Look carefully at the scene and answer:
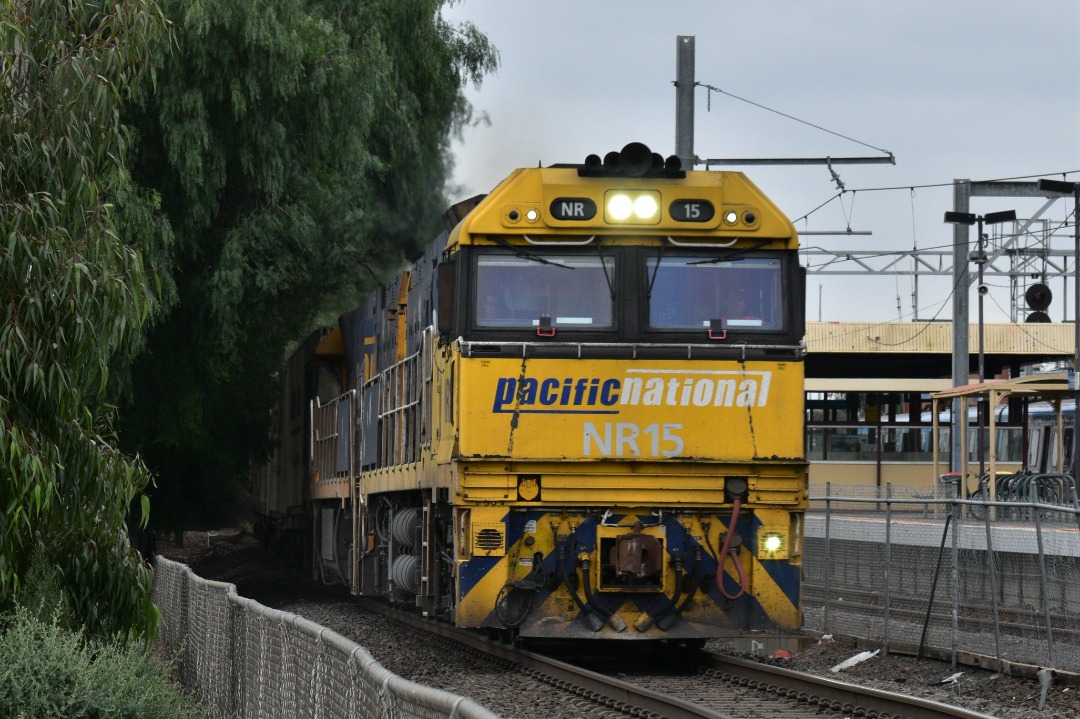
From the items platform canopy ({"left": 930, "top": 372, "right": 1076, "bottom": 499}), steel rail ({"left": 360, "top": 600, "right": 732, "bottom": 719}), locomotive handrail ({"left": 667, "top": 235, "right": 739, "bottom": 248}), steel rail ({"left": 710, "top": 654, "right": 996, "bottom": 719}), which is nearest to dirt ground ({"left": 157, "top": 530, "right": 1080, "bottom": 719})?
steel rail ({"left": 710, "top": 654, "right": 996, "bottom": 719})

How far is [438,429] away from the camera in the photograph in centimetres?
1298

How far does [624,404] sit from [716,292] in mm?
1162

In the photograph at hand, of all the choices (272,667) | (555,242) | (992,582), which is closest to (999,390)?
(992,582)

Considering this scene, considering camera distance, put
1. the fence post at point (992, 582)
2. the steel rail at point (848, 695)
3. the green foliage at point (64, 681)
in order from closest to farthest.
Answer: the green foliage at point (64, 681) → the steel rail at point (848, 695) → the fence post at point (992, 582)

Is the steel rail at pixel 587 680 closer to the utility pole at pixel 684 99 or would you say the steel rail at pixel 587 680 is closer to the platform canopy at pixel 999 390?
the utility pole at pixel 684 99

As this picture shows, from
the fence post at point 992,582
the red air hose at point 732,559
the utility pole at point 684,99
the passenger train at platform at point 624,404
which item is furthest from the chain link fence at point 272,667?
the utility pole at point 684,99

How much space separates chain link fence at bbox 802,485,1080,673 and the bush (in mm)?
6371

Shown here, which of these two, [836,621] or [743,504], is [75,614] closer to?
[743,504]

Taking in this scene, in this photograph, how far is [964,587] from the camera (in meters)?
14.4

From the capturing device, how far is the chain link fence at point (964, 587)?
12.5 m

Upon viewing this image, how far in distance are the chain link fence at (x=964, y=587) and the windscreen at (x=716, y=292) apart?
2.29 meters

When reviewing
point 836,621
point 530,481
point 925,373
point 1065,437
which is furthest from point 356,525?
point 925,373

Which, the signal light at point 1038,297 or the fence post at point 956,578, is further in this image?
the signal light at point 1038,297

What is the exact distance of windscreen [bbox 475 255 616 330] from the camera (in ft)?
39.8
